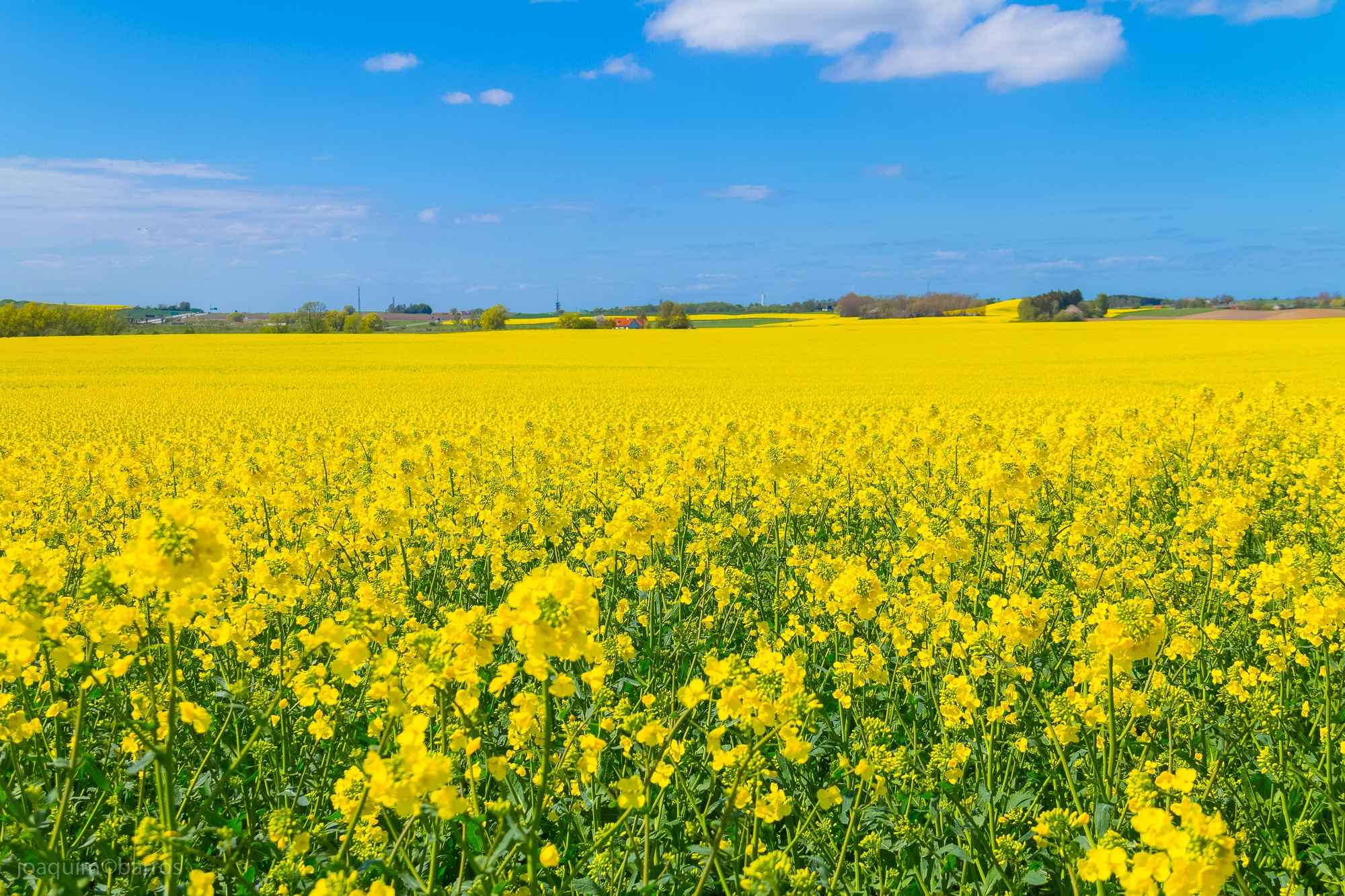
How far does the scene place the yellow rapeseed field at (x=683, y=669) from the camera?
2.06 meters

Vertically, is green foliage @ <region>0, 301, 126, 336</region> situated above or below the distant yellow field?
above

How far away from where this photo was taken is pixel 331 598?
458 centimetres

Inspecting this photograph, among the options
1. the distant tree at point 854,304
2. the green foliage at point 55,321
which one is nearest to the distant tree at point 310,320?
the green foliage at point 55,321

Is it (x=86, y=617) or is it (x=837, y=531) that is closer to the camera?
(x=86, y=617)

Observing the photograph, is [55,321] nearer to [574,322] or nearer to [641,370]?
[574,322]

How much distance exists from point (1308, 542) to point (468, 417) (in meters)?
13.7

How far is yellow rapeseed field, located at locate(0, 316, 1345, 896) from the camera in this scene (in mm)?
2059

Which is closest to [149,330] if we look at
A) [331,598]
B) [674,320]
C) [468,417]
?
[674,320]

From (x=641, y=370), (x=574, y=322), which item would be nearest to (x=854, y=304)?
(x=574, y=322)

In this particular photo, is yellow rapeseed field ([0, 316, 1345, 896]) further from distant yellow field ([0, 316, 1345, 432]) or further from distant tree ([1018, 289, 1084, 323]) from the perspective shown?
distant tree ([1018, 289, 1084, 323])

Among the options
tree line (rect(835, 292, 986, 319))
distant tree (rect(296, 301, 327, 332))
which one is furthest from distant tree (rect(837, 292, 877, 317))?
distant tree (rect(296, 301, 327, 332))

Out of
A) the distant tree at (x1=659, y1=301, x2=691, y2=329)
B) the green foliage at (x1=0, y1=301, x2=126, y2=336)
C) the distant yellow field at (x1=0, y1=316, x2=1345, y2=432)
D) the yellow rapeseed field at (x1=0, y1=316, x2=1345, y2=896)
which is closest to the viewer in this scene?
the yellow rapeseed field at (x1=0, y1=316, x2=1345, y2=896)

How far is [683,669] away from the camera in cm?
458

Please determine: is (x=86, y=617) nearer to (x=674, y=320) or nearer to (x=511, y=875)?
(x=511, y=875)
